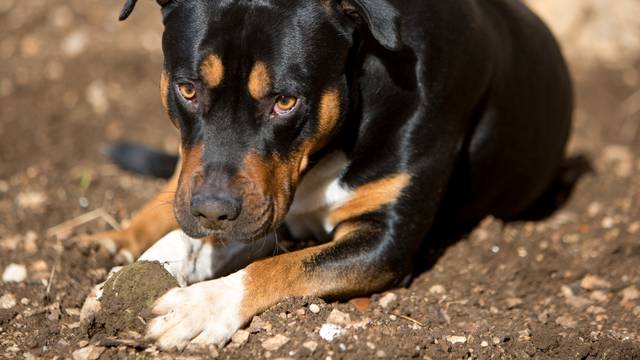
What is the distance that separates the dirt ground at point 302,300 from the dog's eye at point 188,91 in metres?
1.01

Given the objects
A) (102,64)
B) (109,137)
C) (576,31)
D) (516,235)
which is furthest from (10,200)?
(576,31)

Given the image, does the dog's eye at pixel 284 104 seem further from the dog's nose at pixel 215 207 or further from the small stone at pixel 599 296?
the small stone at pixel 599 296

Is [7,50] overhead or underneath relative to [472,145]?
underneath

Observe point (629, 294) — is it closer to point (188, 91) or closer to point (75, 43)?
point (188, 91)

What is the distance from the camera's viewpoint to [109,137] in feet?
24.7

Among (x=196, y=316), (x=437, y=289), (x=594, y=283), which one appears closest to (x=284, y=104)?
(x=196, y=316)

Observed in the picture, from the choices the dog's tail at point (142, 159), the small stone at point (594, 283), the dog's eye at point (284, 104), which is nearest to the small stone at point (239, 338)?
the dog's eye at point (284, 104)

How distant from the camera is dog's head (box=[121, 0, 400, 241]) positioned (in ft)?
13.0

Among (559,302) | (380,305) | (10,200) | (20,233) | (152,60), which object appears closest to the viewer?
(380,305)

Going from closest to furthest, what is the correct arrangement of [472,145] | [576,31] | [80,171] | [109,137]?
[472,145]
[80,171]
[109,137]
[576,31]

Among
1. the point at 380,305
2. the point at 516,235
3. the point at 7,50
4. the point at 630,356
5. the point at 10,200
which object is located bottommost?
the point at 7,50

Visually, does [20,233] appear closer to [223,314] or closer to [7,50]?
[223,314]

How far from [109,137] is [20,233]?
79.3 inches

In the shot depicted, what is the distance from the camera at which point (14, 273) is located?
4.86 meters
